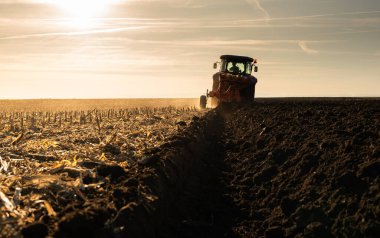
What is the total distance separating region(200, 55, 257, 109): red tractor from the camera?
87.7ft

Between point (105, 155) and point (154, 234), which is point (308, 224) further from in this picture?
point (105, 155)

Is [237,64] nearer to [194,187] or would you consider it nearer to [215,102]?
[215,102]

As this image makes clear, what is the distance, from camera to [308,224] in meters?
6.61

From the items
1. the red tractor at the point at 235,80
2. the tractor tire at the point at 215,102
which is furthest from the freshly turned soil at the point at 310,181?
the tractor tire at the point at 215,102

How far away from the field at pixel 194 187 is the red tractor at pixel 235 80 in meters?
14.3

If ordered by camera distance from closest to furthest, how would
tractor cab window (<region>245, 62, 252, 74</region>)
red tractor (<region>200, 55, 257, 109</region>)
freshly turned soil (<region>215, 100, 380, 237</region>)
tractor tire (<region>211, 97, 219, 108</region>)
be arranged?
1. freshly turned soil (<region>215, 100, 380, 237</region>)
2. red tractor (<region>200, 55, 257, 109</region>)
3. tractor cab window (<region>245, 62, 252, 74</region>)
4. tractor tire (<region>211, 97, 219, 108</region>)

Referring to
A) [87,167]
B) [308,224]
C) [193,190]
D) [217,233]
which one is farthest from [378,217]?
[87,167]

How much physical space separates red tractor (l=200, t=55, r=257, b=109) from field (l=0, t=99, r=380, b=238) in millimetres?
14328

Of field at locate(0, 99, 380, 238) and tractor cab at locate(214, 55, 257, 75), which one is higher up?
tractor cab at locate(214, 55, 257, 75)

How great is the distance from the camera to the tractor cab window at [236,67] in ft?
90.5

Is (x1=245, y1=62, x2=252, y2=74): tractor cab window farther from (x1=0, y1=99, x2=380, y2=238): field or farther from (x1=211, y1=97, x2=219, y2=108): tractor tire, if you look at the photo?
(x1=0, y1=99, x2=380, y2=238): field

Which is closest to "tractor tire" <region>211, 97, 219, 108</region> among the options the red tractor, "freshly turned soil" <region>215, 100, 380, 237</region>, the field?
the red tractor

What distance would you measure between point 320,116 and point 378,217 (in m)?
9.21

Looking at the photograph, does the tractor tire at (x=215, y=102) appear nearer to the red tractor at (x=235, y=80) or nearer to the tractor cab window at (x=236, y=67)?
the red tractor at (x=235, y=80)
